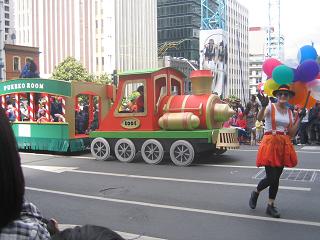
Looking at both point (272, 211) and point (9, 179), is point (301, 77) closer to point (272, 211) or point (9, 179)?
point (272, 211)

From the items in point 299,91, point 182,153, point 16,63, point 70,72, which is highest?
point 16,63

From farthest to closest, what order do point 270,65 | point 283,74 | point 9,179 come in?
1. point 270,65
2. point 283,74
3. point 9,179

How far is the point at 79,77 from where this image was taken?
195 feet

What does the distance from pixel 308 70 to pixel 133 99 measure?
6137 millimetres

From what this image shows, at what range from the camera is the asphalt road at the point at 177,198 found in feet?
18.8

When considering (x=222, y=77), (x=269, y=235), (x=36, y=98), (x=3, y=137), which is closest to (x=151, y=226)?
(x=269, y=235)

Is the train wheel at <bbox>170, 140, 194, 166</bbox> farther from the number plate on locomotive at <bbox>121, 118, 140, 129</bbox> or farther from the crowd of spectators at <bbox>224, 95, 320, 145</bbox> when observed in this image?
the crowd of spectators at <bbox>224, 95, 320, 145</bbox>

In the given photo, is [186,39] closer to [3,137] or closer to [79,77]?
[79,77]

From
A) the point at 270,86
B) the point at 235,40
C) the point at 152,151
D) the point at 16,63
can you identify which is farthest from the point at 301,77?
the point at 235,40

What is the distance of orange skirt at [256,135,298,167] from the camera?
6012 millimetres

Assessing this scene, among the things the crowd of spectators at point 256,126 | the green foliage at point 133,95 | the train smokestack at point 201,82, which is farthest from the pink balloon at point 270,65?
the crowd of spectators at point 256,126

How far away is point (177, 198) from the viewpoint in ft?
24.3

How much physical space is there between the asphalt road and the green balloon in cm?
188

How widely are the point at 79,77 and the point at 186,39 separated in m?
61.9
